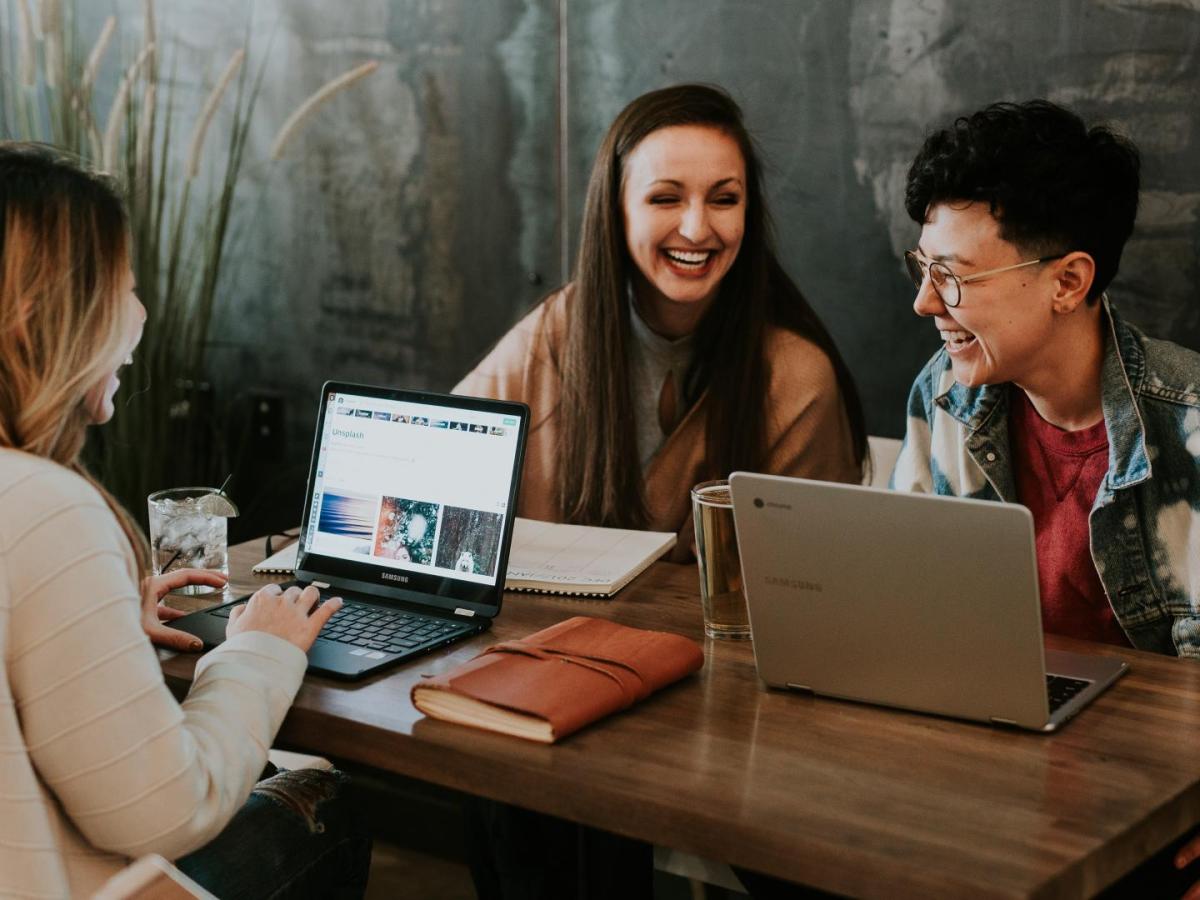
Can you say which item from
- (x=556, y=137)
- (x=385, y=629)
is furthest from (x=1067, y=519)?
(x=556, y=137)

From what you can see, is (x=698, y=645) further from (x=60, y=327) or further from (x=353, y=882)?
(x=60, y=327)

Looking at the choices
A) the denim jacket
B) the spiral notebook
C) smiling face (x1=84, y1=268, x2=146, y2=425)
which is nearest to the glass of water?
the spiral notebook

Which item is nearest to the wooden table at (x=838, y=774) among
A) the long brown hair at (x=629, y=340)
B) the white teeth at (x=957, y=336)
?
the white teeth at (x=957, y=336)

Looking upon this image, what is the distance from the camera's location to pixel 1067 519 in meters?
1.90

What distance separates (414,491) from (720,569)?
15.5 inches

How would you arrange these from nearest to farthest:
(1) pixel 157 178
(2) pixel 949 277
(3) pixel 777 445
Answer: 1. (2) pixel 949 277
2. (3) pixel 777 445
3. (1) pixel 157 178

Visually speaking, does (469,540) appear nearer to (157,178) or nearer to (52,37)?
(52,37)

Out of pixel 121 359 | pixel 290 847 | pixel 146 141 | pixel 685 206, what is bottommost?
pixel 290 847

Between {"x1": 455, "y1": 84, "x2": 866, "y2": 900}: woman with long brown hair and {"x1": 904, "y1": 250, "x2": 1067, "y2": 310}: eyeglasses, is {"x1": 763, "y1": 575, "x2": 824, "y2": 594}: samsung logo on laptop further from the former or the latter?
{"x1": 455, "y1": 84, "x2": 866, "y2": 900}: woman with long brown hair

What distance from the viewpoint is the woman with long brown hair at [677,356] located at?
2.35 m

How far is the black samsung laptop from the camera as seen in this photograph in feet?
5.62

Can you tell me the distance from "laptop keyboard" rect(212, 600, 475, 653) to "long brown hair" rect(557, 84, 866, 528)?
63cm

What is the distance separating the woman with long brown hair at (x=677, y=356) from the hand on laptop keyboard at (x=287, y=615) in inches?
29.9

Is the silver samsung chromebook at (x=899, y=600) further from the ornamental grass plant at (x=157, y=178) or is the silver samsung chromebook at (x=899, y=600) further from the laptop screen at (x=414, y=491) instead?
the ornamental grass plant at (x=157, y=178)
